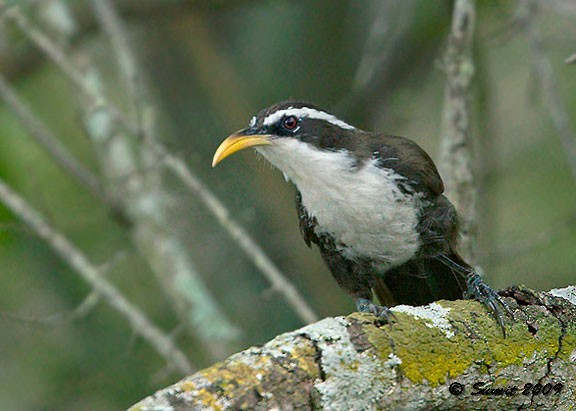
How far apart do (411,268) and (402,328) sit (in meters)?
1.75

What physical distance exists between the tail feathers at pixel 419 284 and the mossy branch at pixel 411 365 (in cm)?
123

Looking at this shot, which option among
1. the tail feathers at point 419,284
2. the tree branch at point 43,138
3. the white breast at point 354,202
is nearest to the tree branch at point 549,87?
the tail feathers at point 419,284

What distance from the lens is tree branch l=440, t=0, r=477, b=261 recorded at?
4.98 m

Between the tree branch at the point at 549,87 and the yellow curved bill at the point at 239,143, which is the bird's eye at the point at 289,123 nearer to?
the yellow curved bill at the point at 239,143

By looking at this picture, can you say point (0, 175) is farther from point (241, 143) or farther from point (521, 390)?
point (521, 390)

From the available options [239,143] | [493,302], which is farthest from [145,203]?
[493,302]

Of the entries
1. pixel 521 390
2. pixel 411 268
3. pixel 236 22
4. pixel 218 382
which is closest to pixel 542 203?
pixel 236 22

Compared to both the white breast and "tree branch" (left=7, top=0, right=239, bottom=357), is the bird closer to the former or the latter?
the white breast

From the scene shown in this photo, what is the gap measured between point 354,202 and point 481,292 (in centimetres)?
79

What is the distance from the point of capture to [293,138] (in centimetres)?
438

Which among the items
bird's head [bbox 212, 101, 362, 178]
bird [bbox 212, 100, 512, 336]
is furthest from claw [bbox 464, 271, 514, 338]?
bird's head [bbox 212, 101, 362, 178]

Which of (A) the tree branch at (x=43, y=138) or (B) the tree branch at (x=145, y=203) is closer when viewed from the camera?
(A) the tree branch at (x=43, y=138)

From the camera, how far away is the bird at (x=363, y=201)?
4246 mm

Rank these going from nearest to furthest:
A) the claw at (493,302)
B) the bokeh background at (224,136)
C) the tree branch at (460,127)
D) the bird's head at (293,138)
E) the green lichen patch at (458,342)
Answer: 1. the green lichen patch at (458,342)
2. the claw at (493,302)
3. the bird's head at (293,138)
4. the tree branch at (460,127)
5. the bokeh background at (224,136)
